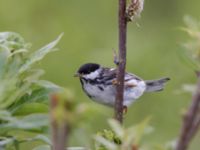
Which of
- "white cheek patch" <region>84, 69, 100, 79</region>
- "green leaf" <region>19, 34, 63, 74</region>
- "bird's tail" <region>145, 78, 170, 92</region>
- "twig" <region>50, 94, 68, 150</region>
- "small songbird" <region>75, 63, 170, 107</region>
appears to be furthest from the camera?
"bird's tail" <region>145, 78, 170, 92</region>

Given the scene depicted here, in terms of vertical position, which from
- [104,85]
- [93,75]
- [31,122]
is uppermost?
[93,75]

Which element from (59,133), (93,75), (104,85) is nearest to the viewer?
(59,133)

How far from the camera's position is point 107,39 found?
632 cm

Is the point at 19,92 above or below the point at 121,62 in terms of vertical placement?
below

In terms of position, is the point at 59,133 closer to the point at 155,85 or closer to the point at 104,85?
the point at 104,85

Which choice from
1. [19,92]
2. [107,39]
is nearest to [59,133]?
[19,92]

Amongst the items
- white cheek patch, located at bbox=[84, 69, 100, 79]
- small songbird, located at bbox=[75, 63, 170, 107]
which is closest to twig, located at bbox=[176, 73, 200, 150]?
small songbird, located at bbox=[75, 63, 170, 107]

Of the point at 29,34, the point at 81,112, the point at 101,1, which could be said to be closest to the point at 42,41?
the point at 29,34

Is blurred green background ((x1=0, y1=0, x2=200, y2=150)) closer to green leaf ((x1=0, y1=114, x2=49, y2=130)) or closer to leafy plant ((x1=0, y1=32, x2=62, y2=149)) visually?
leafy plant ((x1=0, y1=32, x2=62, y2=149))

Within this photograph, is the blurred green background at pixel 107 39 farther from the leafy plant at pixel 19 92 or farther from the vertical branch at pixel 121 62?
the leafy plant at pixel 19 92

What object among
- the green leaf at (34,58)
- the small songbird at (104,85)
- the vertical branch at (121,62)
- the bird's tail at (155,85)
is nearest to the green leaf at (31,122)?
the green leaf at (34,58)

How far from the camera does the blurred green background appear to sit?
5691 mm

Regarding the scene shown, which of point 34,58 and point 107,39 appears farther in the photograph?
point 107,39

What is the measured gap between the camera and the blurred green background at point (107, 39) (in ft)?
18.7
